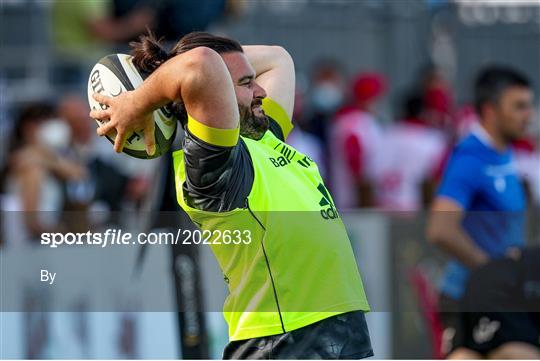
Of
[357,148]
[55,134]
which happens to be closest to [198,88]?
[55,134]

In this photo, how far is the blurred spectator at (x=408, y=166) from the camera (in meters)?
11.7

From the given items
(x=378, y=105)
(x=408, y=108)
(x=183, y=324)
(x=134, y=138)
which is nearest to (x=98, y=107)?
(x=134, y=138)

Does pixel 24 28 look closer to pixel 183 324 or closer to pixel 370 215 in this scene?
pixel 370 215

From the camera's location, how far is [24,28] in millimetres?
11500

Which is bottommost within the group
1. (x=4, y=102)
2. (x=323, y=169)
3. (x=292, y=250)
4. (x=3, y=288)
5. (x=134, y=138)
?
(x=323, y=169)

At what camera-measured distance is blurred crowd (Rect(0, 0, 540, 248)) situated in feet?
27.2

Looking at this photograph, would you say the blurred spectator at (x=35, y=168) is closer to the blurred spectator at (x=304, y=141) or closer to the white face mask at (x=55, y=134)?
the white face mask at (x=55, y=134)

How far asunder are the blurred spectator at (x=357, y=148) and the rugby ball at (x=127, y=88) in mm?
7294

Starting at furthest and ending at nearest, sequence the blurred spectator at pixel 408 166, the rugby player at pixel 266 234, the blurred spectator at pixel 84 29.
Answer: the blurred spectator at pixel 408 166 → the blurred spectator at pixel 84 29 → the rugby player at pixel 266 234

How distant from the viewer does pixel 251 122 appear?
4.12m

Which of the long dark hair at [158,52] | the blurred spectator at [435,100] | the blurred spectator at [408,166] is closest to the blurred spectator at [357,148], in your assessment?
the blurred spectator at [408,166]

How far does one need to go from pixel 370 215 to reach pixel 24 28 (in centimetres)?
381

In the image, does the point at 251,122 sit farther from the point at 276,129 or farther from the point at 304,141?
the point at 304,141

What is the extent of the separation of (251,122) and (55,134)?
5.69 m
